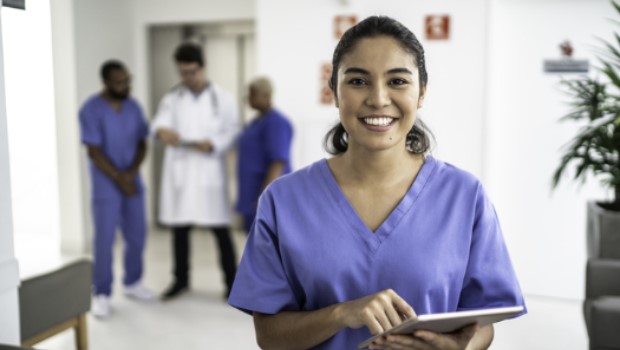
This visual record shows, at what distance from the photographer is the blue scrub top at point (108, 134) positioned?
3209mm

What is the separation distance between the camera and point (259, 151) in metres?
3.24

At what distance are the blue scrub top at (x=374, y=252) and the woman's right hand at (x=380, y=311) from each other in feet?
0.33

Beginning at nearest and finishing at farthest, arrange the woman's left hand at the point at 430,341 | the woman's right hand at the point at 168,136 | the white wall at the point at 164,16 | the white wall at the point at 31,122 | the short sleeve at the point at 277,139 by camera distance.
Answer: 1. the woman's left hand at the point at 430,341
2. the white wall at the point at 31,122
3. the short sleeve at the point at 277,139
4. the woman's right hand at the point at 168,136
5. the white wall at the point at 164,16

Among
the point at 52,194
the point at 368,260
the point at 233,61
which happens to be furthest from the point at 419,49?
the point at 233,61

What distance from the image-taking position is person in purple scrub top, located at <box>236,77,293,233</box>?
3182mm

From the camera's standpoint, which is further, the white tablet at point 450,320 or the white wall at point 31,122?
the white wall at point 31,122

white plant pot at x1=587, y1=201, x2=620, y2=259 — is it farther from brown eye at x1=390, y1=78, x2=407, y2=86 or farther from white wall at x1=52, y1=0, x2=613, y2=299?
brown eye at x1=390, y1=78, x2=407, y2=86

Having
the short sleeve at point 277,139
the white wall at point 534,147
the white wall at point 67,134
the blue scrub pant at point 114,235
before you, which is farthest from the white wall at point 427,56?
the white wall at point 67,134

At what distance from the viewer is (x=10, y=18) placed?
4.99ft

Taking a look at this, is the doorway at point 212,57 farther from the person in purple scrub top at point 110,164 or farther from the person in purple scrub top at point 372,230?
the person in purple scrub top at point 372,230

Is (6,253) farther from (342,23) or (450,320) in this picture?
(342,23)

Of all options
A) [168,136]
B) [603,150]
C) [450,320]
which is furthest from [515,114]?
[450,320]

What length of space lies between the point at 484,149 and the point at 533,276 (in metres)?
0.84

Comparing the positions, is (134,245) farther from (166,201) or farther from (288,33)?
(288,33)
